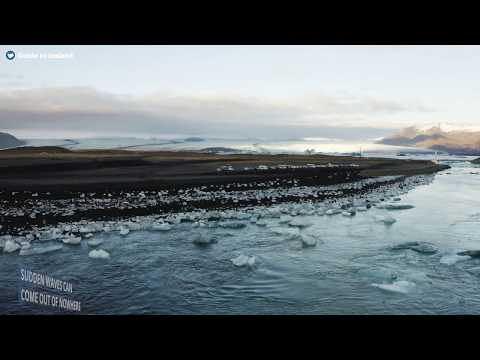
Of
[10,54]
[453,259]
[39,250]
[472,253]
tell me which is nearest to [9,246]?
[39,250]

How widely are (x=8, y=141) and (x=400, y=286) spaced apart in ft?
9.44

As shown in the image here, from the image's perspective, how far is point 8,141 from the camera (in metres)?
2.41

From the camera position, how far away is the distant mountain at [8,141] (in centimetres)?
239

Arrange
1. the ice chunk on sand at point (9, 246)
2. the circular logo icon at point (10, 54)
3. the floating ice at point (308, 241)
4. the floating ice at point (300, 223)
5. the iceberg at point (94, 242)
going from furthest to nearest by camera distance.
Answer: the floating ice at point (300, 223), the floating ice at point (308, 241), the iceberg at point (94, 242), the ice chunk on sand at point (9, 246), the circular logo icon at point (10, 54)

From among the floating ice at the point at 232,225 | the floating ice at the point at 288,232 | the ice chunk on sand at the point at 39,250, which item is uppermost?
the floating ice at the point at 232,225

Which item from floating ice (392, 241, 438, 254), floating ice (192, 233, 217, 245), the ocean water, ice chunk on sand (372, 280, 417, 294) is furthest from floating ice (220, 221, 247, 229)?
floating ice (392, 241, 438, 254)

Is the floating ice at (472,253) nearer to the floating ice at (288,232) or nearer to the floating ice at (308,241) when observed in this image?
the floating ice at (308,241)

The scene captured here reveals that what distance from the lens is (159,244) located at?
2572 millimetres

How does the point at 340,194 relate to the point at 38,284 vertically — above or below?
above

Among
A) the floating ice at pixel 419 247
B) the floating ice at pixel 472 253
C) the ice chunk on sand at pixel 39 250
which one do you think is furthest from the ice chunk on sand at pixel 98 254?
the floating ice at pixel 472 253

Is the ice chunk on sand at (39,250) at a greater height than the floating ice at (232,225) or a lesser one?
lesser
